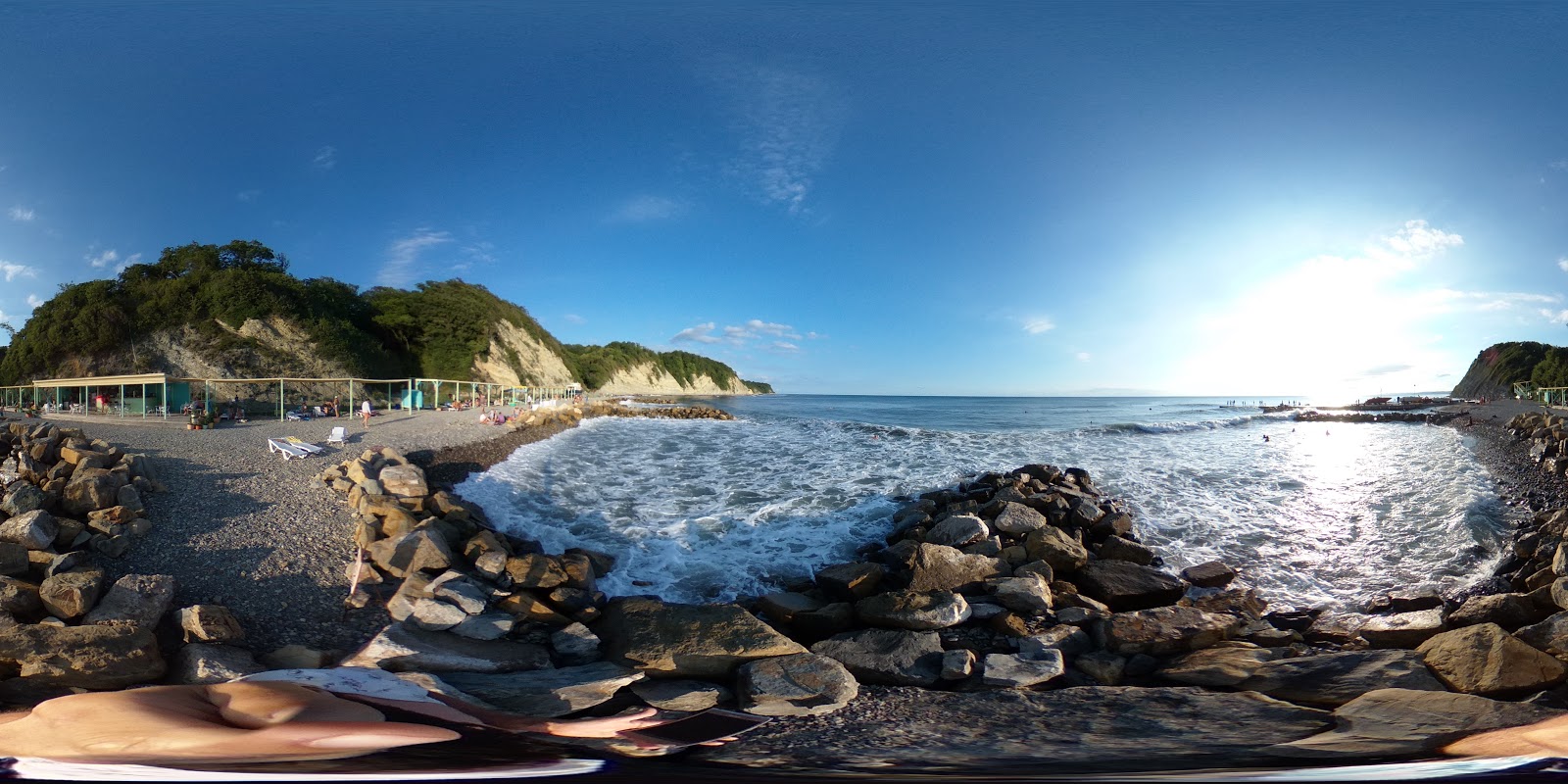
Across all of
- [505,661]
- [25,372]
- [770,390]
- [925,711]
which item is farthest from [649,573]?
[770,390]

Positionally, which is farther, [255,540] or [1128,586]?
[1128,586]

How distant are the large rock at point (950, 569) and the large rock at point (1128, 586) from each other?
0.86 m

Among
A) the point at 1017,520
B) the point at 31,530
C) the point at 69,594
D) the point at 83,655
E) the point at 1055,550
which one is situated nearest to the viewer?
the point at 83,655

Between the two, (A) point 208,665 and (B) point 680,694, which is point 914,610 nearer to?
(B) point 680,694

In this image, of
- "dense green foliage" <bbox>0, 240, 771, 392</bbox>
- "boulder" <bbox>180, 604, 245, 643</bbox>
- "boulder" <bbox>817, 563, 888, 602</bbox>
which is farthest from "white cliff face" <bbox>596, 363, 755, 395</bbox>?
"boulder" <bbox>180, 604, 245, 643</bbox>

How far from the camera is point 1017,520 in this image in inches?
275

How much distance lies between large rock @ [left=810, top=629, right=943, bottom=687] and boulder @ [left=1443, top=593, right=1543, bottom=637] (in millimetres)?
3632

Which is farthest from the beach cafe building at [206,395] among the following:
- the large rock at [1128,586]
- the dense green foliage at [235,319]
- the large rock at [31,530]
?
the large rock at [1128,586]

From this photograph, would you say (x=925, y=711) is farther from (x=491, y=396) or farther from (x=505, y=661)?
(x=491, y=396)

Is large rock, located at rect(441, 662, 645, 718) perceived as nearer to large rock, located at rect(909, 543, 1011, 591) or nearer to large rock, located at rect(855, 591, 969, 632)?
large rock, located at rect(855, 591, 969, 632)

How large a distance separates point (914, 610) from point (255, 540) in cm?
581

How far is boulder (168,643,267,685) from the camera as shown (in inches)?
126

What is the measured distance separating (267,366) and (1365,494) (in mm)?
38352

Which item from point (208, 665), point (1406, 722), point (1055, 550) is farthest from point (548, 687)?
point (1055, 550)
